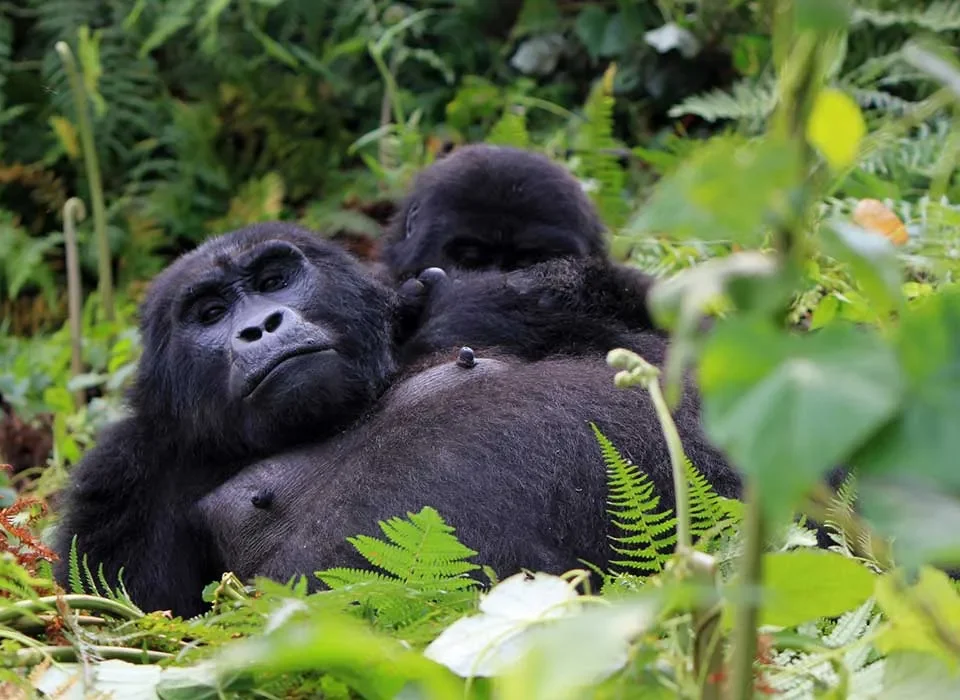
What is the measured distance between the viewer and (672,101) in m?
4.82

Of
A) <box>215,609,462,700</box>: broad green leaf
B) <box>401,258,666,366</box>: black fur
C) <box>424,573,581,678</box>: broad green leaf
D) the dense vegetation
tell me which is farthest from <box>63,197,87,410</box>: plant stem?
<box>424,573,581,678</box>: broad green leaf

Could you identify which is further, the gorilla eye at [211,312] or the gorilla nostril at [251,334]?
the gorilla eye at [211,312]

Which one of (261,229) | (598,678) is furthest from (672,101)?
(598,678)

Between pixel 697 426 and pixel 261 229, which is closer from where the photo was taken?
pixel 697 426

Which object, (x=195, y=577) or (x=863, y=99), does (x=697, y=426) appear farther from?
(x=863, y=99)

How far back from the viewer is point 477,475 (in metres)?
2.12

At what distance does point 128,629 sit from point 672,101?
3.72 metres

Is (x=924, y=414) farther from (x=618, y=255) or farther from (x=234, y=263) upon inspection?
(x=618, y=255)

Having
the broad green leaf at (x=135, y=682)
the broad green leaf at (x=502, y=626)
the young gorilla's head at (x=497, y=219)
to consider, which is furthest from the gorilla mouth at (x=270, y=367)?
the broad green leaf at (x=502, y=626)

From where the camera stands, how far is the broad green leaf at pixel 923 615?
953 mm

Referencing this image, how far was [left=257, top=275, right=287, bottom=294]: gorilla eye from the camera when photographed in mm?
2672

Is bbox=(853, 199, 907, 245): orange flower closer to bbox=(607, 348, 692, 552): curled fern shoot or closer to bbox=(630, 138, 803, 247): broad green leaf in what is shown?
bbox=(607, 348, 692, 552): curled fern shoot

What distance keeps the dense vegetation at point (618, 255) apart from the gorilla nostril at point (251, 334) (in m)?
0.52

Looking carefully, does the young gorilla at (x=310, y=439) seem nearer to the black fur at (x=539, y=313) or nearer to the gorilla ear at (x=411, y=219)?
the black fur at (x=539, y=313)
